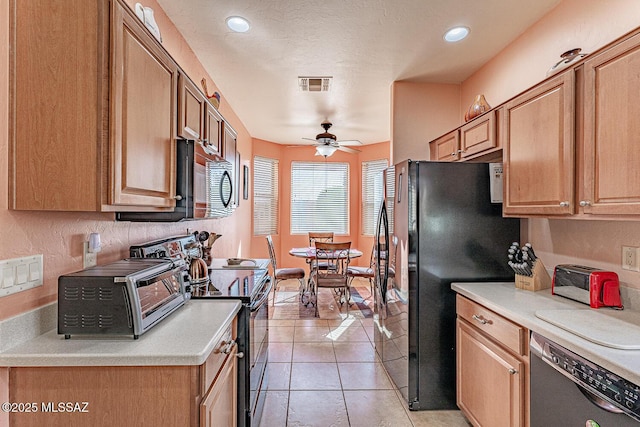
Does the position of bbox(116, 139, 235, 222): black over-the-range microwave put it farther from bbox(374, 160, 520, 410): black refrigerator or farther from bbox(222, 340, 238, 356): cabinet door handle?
bbox(374, 160, 520, 410): black refrigerator

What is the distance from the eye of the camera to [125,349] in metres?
1.13

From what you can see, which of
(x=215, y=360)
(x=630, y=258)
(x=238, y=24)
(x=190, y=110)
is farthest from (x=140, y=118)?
(x=630, y=258)

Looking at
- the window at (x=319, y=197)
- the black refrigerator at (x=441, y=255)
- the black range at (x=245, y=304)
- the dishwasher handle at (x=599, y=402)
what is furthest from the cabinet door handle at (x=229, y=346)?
the window at (x=319, y=197)

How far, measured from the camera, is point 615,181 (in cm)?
138

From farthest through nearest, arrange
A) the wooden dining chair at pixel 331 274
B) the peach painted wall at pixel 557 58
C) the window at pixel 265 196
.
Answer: the window at pixel 265 196
the wooden dining chair at pixel 331 274
the peach painted wall at pixel 557 58

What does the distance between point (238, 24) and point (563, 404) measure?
8.92 feet

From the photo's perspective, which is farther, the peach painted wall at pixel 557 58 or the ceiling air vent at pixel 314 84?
the ceiling air vent at pixel 314 84

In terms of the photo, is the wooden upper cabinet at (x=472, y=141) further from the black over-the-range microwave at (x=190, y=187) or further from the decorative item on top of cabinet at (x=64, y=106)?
the decorative item on top of cabinet at (x=64, y=106)

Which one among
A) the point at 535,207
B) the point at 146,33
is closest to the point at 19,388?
the point at 146,33

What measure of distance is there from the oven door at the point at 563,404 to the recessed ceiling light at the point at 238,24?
2490 millimetres

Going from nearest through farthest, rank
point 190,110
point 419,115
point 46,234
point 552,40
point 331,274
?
point 46,234 → point 190,110 → point 552,40 → point 419,115 → point 331,274

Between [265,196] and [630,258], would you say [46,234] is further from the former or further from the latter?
[265,196]

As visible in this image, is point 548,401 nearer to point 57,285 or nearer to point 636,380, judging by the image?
point 636,380

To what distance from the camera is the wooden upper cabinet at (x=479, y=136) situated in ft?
7.60
